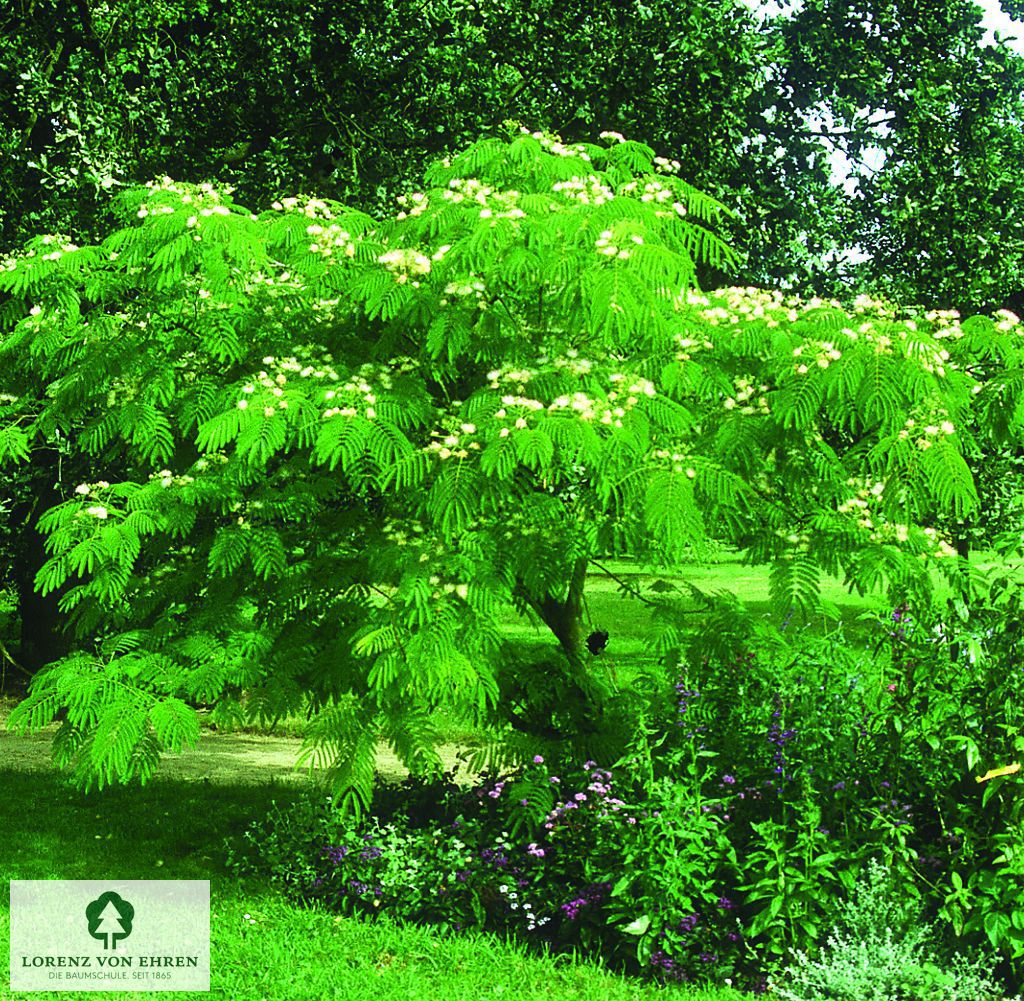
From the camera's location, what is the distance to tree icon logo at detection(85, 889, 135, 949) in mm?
6035

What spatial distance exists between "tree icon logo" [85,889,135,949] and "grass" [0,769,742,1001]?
42cm

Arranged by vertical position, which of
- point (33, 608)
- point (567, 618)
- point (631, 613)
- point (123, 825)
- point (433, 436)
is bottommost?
point (123, 825)

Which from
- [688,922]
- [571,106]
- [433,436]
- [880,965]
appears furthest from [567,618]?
[571,106]

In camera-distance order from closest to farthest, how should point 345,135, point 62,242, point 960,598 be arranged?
point 960,598 < point 62,242 < point 345,135

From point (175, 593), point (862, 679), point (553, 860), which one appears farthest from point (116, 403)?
point (862, 679)

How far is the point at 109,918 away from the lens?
6.23 metres

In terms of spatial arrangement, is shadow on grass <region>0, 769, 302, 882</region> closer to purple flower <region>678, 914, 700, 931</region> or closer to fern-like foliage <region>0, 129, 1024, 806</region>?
fern-like foliage <region>0, 129, 1024, 806</region>

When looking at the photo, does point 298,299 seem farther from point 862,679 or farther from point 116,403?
point 862,679

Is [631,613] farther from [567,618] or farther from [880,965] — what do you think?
[880,965]

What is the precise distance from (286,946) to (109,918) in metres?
1.06

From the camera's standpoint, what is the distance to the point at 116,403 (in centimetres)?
611

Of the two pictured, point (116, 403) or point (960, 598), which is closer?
point (960, 598)

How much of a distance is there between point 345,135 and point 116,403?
4652 millimetres

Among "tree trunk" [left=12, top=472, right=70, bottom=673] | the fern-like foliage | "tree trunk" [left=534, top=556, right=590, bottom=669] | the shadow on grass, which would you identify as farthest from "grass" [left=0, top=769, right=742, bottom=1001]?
"tree trunk" [left=12, top=472, right=70, bottom=673]
